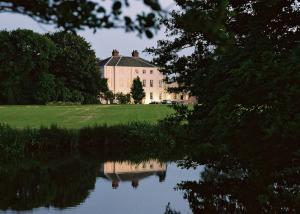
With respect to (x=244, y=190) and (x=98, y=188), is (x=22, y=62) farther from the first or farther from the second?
(x=244, y=190)

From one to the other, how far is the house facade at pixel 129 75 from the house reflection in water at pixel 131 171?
8633cm

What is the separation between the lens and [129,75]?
115 metres

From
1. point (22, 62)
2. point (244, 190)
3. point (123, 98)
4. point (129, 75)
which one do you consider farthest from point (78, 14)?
point (129, 75)

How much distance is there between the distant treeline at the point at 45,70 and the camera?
74512 mm

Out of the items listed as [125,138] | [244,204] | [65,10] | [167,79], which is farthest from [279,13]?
[125,138]

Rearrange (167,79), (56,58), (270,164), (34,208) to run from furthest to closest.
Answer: (56,58)
(167,79)
(34,208)
(270,164)

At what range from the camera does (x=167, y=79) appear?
53.6 feet

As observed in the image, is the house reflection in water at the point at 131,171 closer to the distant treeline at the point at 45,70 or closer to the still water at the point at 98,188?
the still water at the point at 98,188

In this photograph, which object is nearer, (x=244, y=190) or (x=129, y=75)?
(x=244, y=190)

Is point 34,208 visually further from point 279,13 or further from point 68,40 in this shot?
point 68,40

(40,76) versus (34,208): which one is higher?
(40,76)

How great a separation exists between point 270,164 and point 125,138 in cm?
1680

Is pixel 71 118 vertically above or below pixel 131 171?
above

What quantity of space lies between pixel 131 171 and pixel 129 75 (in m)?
92.9
